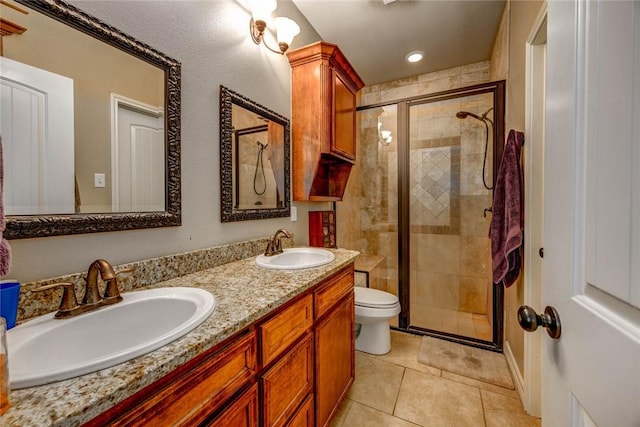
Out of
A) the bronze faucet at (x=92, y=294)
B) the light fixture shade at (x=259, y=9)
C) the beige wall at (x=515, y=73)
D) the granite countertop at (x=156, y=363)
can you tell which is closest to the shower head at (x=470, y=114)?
the beige wall at (x=515, y=73)

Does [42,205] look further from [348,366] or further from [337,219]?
[337,219]

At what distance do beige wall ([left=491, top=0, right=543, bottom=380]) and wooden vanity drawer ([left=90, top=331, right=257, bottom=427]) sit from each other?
1698 millimetres

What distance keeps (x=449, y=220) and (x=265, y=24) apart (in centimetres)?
227

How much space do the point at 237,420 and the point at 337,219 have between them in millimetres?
1946

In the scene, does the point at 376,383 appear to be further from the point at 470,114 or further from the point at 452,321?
the point at 470,114

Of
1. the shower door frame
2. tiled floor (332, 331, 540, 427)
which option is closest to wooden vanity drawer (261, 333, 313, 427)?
tiled floor (332, 331, 540, 427)

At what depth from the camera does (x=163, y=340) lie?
575mm

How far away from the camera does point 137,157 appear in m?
0.99

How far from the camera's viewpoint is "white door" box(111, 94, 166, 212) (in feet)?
3.08

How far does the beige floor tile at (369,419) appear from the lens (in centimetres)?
144

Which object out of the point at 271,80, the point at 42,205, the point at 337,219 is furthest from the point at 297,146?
the point at 42,205

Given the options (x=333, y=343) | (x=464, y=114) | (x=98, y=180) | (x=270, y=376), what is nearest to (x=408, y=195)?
(x=464, y=114)

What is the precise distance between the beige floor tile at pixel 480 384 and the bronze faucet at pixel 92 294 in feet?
6.63

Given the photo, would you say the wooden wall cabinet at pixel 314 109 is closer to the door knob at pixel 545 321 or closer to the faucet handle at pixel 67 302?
the faucet handle at pixel 67 302
